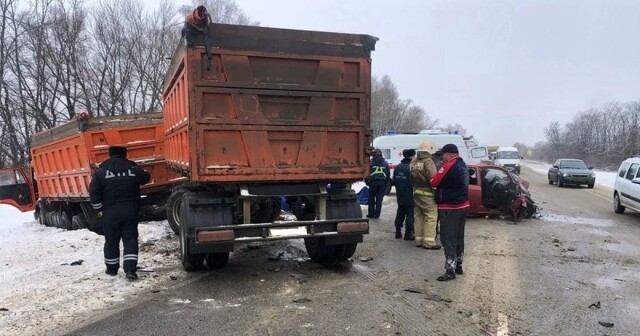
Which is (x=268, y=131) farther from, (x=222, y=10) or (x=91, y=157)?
(x=222, y=10)

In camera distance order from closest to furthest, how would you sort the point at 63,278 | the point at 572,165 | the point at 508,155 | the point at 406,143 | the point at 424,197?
the point at 63,278, the point at 424,197, the point at 406,143, the point at 572,165, the point at 508,155

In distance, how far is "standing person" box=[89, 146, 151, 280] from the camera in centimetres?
646

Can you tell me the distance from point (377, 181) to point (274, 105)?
6.19m

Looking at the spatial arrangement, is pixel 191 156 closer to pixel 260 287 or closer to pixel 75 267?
pixel 260 287

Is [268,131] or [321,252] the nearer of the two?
[268,131]

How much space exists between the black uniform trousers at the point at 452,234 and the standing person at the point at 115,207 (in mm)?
4033

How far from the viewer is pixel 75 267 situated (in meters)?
6.95

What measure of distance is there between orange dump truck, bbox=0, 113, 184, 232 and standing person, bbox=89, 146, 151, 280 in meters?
2.45

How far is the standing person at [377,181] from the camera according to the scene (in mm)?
11805

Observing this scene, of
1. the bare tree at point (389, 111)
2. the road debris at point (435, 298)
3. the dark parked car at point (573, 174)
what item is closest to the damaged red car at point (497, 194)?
the road debris at point (435, 298)

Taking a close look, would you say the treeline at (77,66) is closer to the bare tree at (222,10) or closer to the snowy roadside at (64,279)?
the bare tree at (222,10)

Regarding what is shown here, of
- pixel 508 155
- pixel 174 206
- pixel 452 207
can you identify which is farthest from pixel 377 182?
pixel 508 155

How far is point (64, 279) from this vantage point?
20.7 ft

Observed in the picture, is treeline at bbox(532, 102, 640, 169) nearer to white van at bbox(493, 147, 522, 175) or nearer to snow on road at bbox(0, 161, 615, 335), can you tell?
white van at bbox(493, 147, 522, 175)
